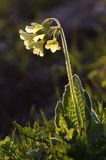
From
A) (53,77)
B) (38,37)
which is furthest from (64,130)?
(53,77)

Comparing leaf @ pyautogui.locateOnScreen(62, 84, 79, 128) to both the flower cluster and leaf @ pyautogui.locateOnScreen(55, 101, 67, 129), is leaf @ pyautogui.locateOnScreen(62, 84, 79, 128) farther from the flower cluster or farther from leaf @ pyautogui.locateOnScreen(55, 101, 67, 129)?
the flower cluster

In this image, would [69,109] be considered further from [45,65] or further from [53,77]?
[45,65]

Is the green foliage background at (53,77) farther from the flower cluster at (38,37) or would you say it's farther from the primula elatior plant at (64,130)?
the flower cluster at (38,37)

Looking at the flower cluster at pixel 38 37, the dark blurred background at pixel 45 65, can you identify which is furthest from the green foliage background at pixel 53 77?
the flower cluster at pixel 38 37

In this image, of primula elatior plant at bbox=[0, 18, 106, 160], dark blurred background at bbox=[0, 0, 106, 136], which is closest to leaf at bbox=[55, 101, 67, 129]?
primula elatior plant at bbox=[0, 18, 106, 160]

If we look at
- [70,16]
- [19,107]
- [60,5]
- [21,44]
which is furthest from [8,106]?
[60,5]

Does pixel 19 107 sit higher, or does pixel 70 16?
pixel 70 16

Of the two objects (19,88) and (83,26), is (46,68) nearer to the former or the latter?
(19,88)
